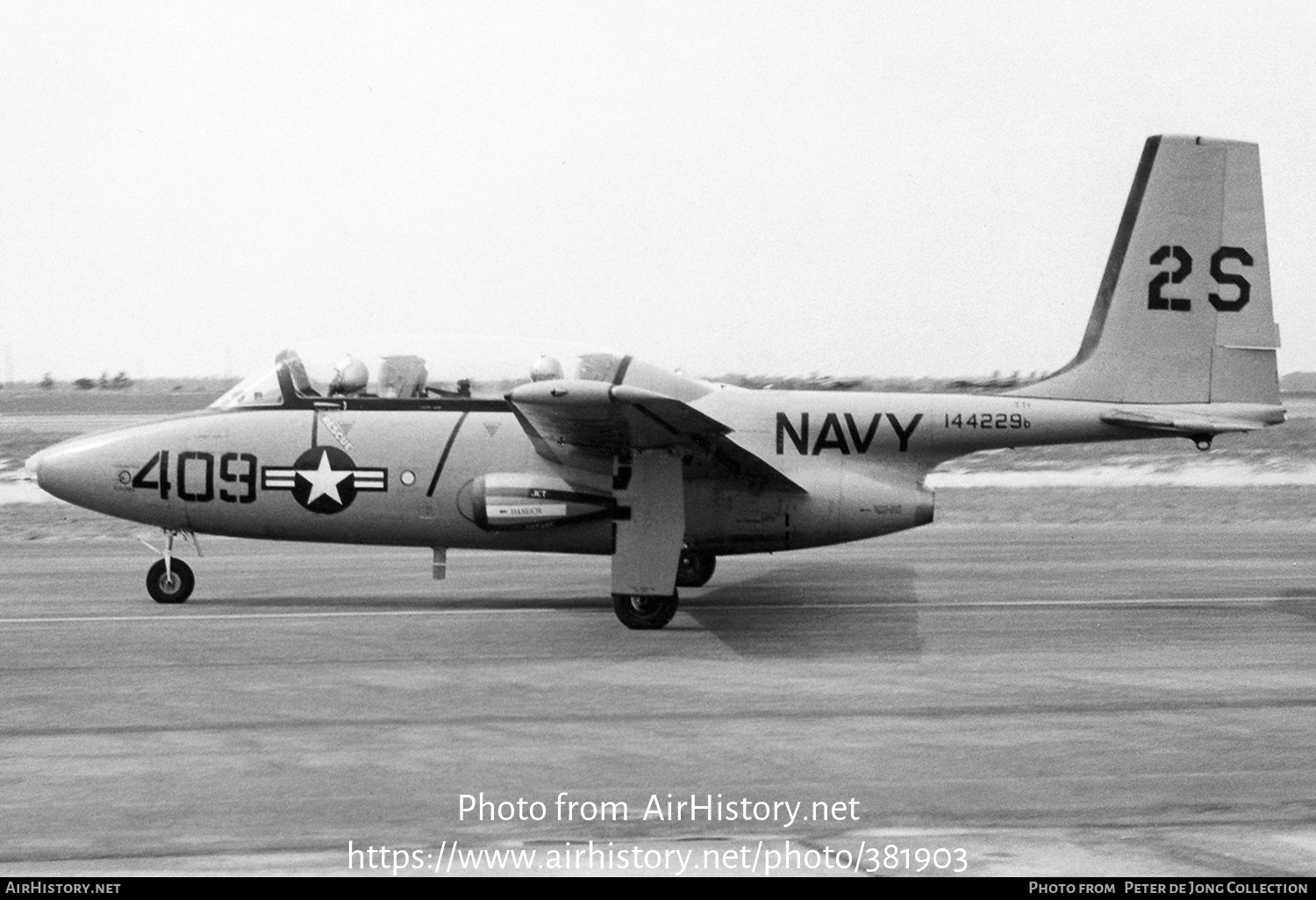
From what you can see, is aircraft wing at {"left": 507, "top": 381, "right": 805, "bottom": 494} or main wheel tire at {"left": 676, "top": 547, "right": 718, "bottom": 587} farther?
main wheel tire at {"left": 676, "top": 547, "right": 718, "bottom": 587}

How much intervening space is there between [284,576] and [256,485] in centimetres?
352

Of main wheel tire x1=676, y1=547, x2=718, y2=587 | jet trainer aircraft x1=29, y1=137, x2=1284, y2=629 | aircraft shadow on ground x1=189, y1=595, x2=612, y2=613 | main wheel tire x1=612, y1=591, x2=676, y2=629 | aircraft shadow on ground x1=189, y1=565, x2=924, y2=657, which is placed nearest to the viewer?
aircraft shadow on ground x1=189, y1=565, x2=924, y2=657

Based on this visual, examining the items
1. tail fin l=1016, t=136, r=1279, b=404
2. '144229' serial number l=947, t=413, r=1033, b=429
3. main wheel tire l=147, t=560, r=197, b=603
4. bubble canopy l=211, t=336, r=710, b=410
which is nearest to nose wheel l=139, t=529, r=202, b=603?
main wheel tire l=147, t=560, r=197, b=603

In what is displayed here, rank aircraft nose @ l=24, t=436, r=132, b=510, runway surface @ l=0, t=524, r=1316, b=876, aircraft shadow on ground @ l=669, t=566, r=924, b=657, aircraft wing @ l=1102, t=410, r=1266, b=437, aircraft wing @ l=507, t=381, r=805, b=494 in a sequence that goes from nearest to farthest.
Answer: runway surface @ l=0, t=524, r=1316, b=876
aircraft wing @ l=507, t=381, r=805, b=494
aircraft shadow on ground @ l=669, t=566, r=924, b=657
aircraft wing @ l=1102, t=410, r=1266, b=437
aircraft nose @ l=24, t=436, r=132, b=510

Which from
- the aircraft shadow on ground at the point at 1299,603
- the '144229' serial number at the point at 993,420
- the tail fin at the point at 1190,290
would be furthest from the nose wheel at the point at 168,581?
the aircraft shadow on ground at the point at 1299,603

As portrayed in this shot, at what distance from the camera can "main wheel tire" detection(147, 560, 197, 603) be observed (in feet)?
50.1

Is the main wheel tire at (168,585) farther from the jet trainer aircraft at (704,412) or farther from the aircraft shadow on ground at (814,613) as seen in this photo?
the aircraft shadow on ground at (814,613)

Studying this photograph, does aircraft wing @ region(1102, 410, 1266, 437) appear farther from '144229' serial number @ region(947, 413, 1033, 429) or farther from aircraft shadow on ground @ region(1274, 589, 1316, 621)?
aircraft shadow on ground @ region(1274, 589, 1316, 621)

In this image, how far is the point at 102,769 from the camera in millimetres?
8461

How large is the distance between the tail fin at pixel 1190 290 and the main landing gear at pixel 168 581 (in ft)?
31.0

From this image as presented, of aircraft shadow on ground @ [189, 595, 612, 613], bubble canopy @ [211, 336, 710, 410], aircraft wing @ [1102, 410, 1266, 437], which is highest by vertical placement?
bubble canopy @ [211, 336, 710, 410]

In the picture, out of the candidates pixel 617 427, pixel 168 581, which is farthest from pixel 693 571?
pixel 168 581

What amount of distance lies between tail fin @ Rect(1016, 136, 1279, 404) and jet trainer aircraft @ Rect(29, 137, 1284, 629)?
2 centimetres
